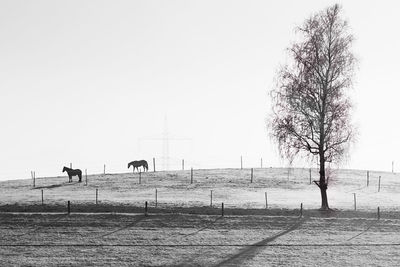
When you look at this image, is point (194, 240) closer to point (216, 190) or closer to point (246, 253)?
point (246, 253)

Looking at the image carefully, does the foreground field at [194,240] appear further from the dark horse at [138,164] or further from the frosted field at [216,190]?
the dark horse at [138,164]

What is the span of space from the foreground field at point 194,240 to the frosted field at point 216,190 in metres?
6.00

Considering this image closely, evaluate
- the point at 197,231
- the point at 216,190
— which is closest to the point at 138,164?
the point at 216,190

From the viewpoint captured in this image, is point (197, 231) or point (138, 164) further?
point (138, 164)

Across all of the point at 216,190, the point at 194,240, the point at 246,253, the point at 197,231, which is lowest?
the point at 246,253

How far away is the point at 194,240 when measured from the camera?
3606 cm

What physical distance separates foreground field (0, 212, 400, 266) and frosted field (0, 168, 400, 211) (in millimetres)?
6000

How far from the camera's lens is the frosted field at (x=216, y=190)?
49406 millimetres

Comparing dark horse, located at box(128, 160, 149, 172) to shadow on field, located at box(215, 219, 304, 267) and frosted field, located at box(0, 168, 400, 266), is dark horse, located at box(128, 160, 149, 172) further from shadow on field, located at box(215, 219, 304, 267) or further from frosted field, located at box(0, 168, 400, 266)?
shadow on field, located at box(215, 219, 304, 267)

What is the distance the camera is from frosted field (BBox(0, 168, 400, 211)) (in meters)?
49.4

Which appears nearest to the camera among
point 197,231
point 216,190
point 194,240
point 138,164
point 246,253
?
point 246,253

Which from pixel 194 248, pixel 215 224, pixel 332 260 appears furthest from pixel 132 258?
pixel 332 260

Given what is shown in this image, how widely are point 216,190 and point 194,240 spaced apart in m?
22.9

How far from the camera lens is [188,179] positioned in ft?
221
